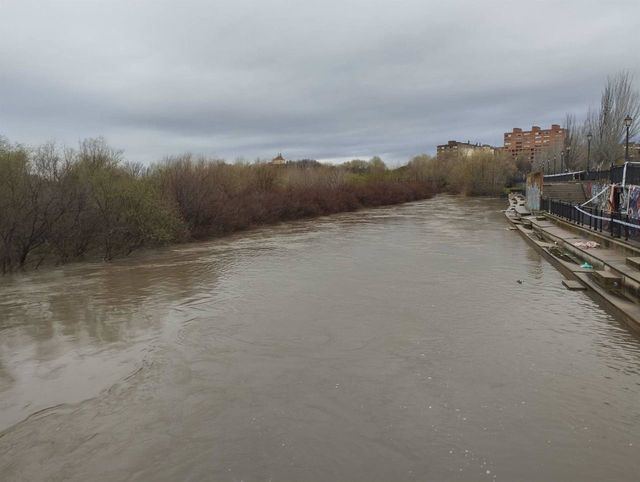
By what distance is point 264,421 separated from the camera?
5.44m

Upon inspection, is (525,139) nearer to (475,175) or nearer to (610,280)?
(475,175)

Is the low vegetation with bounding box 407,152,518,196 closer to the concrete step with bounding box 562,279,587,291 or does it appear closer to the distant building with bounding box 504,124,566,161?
the concrete step with bounding box 562,279,587,291

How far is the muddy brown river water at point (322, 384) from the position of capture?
4645mm

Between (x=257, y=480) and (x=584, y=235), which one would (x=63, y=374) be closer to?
(x=257, y=480)

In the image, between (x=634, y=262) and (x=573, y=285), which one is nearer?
(x=634, y=262)

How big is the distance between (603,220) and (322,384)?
525 inches

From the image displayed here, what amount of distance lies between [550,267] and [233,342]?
1072cm

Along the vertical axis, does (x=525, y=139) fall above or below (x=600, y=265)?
above

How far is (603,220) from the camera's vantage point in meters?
15.7

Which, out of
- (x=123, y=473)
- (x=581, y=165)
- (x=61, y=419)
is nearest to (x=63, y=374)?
(x=61, y=419)

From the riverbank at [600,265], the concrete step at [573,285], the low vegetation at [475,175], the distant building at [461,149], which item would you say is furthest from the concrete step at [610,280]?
the distant building at [461,149]

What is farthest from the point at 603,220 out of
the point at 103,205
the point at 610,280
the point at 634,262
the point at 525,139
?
the point at 525,139

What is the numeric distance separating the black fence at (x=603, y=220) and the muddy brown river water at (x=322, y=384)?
229cm

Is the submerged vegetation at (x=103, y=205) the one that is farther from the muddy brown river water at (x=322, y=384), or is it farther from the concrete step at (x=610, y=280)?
the concrete step at (x=610, y=280)
